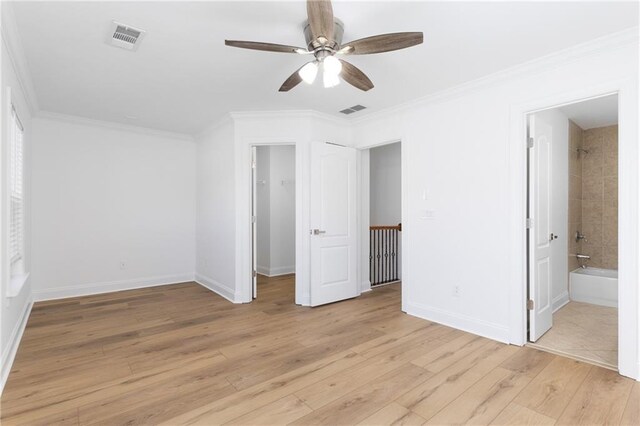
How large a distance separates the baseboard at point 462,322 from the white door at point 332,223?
983 millimetres

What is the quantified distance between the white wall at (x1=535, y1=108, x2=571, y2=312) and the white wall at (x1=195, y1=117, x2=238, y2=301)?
380 centimetres

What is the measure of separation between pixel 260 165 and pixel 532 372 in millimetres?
5329

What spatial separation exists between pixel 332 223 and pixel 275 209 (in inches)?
90.0

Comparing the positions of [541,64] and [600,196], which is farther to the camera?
[600,196]

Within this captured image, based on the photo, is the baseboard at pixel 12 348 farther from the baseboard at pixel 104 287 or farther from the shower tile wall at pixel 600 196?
the shower tile wall at pixel 600 196

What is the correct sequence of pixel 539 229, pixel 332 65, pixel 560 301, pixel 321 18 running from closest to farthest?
pixel 321 18 < pixel 332 65 < pixel 539 229 < pixel 560 301

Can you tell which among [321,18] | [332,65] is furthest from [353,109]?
[321,18]

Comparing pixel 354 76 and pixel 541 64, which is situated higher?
pixel 541 64

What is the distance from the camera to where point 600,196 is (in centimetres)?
481

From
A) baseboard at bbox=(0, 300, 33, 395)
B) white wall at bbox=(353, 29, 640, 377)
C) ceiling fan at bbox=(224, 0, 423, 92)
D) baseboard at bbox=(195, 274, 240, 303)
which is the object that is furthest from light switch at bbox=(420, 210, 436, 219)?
baseboard at bbox=(0, 300, 33, 395)

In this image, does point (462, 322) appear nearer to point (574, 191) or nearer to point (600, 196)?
point (574, 191)

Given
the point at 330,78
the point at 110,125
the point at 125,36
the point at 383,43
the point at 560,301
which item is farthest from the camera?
the point at 110,125

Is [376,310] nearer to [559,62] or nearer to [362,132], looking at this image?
[362,132]

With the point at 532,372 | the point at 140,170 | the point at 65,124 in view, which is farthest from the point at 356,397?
the point at 65,124
